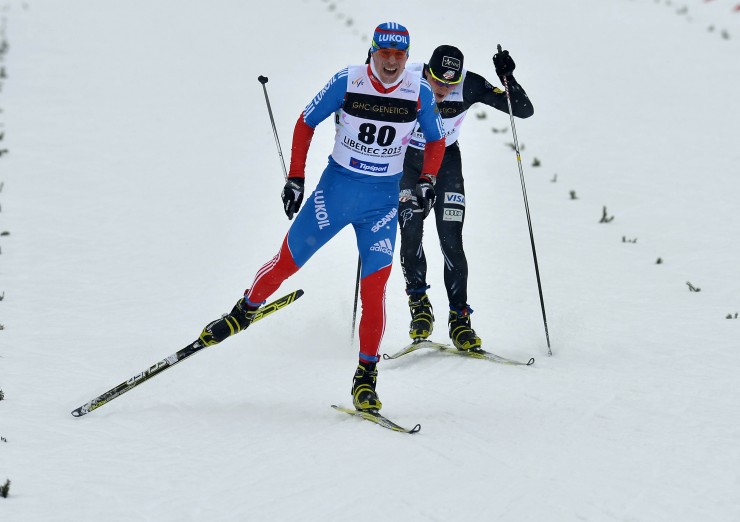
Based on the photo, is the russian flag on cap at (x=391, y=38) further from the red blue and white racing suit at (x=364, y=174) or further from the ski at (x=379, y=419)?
the ski at (x=379, y=419)

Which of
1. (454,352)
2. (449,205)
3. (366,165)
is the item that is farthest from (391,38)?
(454,352)

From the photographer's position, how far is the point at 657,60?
1934 centimetres

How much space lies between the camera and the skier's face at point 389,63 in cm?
593

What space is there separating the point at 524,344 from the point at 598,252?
10.1ft

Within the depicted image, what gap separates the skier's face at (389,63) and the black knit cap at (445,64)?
1238mm

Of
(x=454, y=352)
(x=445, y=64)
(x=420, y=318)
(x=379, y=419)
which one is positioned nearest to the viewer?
(x=379, y=419)

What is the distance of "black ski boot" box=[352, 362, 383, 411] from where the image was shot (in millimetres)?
5934

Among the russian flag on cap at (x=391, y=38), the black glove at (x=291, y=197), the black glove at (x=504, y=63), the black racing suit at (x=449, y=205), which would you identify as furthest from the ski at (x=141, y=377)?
the black glove at (x=504, y=63)

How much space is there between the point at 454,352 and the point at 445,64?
8.11ft

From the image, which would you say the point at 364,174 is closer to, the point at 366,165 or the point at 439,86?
the point at 366,165

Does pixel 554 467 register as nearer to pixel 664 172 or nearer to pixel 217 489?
pixel 217 489

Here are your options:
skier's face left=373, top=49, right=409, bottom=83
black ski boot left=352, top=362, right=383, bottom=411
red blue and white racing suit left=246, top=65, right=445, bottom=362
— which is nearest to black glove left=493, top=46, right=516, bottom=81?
red blue and white racing suit left=246, top=65, right=445, bottom=362

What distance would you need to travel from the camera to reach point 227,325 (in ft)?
20.7

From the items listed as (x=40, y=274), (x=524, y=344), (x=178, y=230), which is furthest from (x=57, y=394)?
(x=178, y=230)
